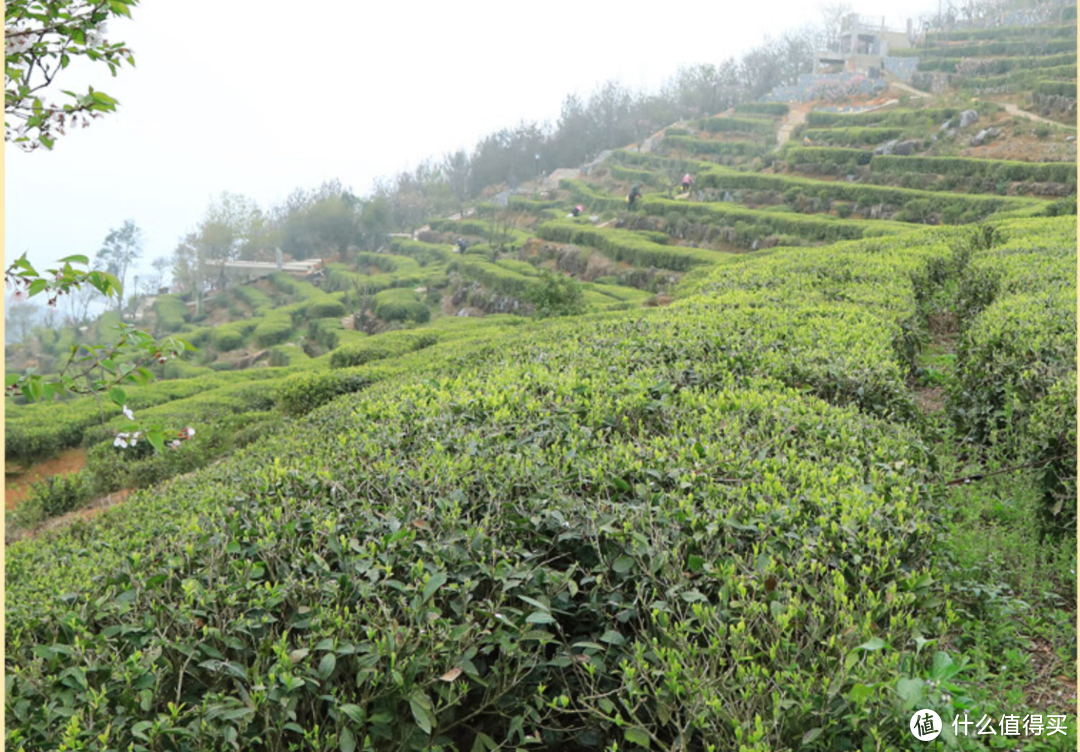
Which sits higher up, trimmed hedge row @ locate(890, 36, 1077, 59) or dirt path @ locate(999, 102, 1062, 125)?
trimmed hedge row @ locate(890, 36, 1077, 59)

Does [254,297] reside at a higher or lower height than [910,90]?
lower

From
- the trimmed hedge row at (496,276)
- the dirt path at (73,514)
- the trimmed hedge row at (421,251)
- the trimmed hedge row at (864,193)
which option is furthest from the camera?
the trimmed hedge row at (421,251)

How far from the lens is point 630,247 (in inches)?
1138

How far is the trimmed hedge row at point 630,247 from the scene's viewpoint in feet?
87.3

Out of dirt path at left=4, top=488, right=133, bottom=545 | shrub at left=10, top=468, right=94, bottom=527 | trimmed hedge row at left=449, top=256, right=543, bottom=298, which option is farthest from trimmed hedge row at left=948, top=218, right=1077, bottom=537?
trimmed hedge row at left=449, top=256, right=543, bottom=298

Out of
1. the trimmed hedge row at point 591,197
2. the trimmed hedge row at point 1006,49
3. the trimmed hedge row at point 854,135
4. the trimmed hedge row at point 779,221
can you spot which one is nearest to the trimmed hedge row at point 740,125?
the trimmed hedge row at point 591,197

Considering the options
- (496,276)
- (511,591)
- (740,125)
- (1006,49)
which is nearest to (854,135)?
(740,125)

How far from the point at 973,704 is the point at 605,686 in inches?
41.3

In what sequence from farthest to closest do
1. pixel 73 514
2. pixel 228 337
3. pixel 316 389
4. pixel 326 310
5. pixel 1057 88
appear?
pixel 326 310
pixel 228 337
pixel 1057 88
pixel 316 389
pixel 73 514

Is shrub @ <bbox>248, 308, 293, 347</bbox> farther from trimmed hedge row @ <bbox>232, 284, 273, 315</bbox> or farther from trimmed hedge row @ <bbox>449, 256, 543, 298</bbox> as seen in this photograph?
trimmed hedge row @ <bbox>449, 256, 543, 298</bbox>

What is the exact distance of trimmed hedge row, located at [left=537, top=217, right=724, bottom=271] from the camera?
26.6 m

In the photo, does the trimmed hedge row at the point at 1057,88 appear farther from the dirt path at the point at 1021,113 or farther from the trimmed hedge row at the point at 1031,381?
the trimmed hedge row at the point at 1031,381

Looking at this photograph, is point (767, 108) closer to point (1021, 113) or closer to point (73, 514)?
point (1021, 113)

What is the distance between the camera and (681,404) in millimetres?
3760
